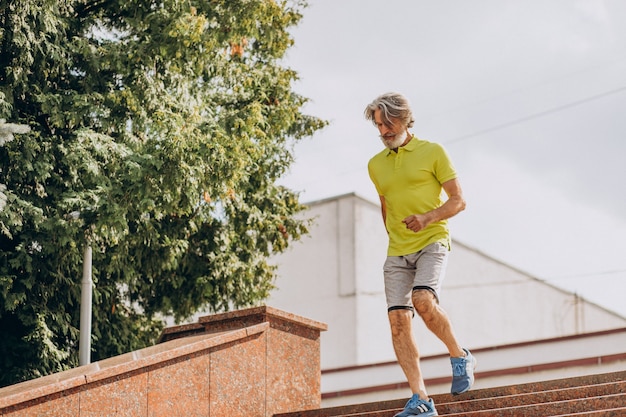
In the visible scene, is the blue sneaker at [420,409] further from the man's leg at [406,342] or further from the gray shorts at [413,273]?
the gray shorts at [413,273]

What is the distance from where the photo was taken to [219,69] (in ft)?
57.5

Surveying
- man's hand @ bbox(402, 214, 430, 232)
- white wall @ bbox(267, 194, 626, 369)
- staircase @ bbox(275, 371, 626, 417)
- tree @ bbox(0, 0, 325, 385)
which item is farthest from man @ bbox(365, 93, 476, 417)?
white wall @ bbox(267, 194, 626, 369)

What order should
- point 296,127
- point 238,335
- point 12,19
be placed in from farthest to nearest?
point 296,127 < point 12,19 < point 238,335

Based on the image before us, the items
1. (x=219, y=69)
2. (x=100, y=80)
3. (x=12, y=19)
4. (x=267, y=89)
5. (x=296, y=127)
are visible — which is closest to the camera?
(x=12, y=19)

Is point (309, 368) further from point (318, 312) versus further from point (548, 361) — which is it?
point (318, 312)

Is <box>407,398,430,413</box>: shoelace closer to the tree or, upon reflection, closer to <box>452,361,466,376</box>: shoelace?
<box>452,361,466,376</box>: shoelace

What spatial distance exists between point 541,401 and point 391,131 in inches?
81.1

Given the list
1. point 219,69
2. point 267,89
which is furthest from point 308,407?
point 267,89

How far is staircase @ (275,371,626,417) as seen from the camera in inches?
263

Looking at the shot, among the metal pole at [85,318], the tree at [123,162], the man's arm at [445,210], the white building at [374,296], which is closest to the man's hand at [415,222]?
the man's arm at [445,210]

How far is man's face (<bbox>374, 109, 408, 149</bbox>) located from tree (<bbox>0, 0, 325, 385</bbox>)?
7.86 metres

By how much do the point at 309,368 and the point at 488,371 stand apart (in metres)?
11.0

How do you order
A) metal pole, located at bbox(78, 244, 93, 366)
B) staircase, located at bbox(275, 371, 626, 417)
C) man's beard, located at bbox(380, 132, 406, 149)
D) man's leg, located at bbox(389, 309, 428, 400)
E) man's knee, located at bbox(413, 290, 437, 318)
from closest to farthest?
staircase, located at bbox(275, 371, 626, 417) < man's knee, located at bbox(413, 290, 437, 318) < man's leg, located at bbox(389, 309, 428, 400) < man's beard, located at bbox(380, 132, 406, 149) < metal pole, located at bbox(78, 244, 93, 366)

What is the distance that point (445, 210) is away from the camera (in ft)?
22.4
